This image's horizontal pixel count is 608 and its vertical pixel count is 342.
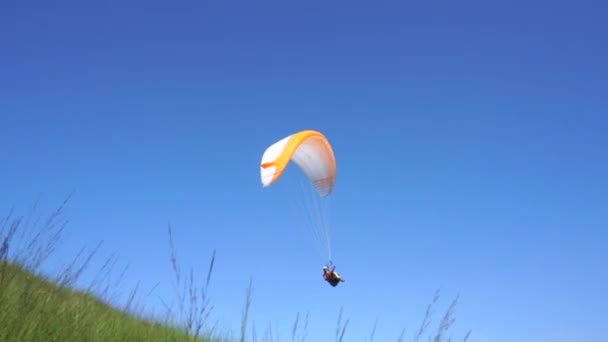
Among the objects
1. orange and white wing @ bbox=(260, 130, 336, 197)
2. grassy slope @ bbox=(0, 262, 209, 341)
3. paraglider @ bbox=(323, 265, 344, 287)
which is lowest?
grassy slope @ bbox=(0, 262, 209, 341)

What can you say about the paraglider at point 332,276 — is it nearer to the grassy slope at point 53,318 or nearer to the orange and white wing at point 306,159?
the orange and white wing at point 306,159

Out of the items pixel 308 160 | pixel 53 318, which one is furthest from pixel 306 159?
pixel 53 318

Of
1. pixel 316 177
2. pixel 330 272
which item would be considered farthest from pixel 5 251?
pixel 316 177

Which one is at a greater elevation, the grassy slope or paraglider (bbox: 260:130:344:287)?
paraglider (bbox: 260:130:344:287)

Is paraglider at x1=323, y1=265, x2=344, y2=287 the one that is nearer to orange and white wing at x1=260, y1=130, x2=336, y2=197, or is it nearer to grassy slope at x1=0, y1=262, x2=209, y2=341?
orange and white wing at x1=260, y1=130, x2=336, y2=197

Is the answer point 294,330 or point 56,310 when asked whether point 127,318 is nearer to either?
point 56,310

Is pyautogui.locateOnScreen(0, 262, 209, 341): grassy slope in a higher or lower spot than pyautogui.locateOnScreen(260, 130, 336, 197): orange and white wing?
lower

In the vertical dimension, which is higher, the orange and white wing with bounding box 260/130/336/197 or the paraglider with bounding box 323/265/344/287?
the orange and white wing with bounding box 260/130/336/197

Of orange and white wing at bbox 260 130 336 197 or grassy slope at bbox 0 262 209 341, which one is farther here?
orange and white wing at bbox 260 130 336 197
